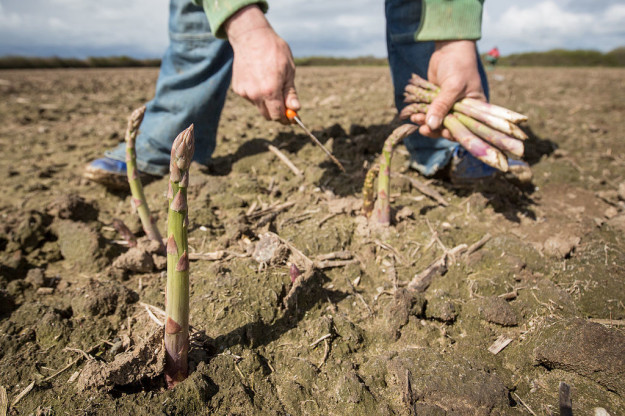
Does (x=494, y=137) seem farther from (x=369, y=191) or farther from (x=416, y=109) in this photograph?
(x=369, y=191)

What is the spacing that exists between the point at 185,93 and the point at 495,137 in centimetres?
217

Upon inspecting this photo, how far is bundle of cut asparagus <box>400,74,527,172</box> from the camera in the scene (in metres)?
1.83

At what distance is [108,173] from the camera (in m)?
2.59

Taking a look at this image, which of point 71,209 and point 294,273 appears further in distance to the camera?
point 71,209

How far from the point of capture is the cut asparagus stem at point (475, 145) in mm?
1825

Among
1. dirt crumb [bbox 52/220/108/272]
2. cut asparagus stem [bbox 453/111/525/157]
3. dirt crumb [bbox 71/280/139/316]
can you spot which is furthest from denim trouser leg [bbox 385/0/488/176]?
dirt crumb [bbox 52/220/108/272]

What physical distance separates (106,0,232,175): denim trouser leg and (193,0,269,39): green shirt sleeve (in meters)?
0.61

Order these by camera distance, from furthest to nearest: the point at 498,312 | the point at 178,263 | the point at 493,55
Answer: the point at 493,55
the point at 498,312
the point at 178,263

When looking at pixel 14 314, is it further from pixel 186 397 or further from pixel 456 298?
pixel 456 298

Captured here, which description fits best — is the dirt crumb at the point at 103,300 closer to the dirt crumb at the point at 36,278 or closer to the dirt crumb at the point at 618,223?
the dirt crumb at the point at 36,278

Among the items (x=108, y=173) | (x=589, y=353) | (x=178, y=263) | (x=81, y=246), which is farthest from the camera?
(x=108, y=173)

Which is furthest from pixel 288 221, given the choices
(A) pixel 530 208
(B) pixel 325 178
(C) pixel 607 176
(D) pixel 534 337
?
(C) pixel 607 176

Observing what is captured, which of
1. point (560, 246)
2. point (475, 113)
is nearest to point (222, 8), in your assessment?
point (475, 113)

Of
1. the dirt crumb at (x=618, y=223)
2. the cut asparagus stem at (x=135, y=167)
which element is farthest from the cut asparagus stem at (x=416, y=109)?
the cut asparagus stem at (x=135, y=167)
